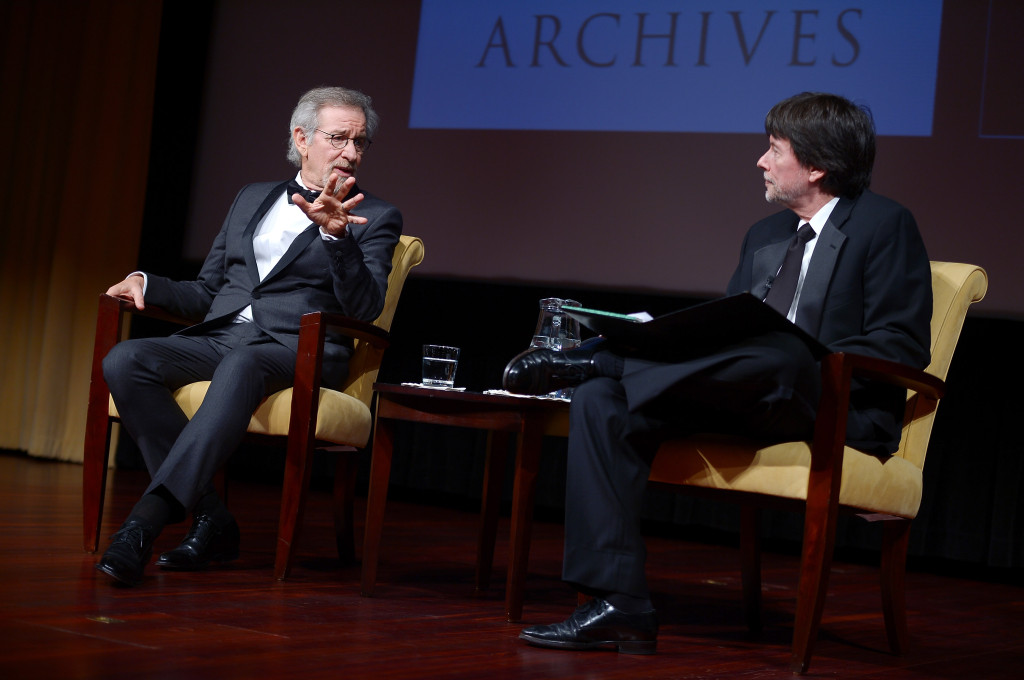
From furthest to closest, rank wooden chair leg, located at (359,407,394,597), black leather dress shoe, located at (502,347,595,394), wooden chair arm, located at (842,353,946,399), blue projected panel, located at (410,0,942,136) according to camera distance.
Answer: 1. blue projected panel, located at (410,0,942,136)
2. wooden chair leg, located at (359,407,394,597)
3. black leather dress shoe, located at (502,347,595,394)
4. wooden chair arm, located at (842,353,946,399)

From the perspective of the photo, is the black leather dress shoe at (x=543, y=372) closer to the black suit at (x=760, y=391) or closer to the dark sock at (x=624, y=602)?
the black suit at (x=760, y=391)

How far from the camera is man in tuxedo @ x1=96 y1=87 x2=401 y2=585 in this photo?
2.28 meters

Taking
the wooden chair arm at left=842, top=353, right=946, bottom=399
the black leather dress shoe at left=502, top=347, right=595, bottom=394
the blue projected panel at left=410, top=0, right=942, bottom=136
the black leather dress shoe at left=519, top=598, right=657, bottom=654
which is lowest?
the black leather dress shoe at left=519, top=598, right=657, bottom=654

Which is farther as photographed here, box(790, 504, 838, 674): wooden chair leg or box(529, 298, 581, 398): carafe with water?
box(529, 298, 581, 398): carafe with water

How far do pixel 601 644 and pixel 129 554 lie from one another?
892 millimetres

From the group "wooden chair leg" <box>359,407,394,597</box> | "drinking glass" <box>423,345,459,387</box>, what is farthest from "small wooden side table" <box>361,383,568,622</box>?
"drinking glass" <box>423,345,459,387</box>

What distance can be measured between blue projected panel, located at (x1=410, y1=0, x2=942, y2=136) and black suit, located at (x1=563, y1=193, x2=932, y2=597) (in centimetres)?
152

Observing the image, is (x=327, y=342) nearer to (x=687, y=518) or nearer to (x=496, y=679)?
(x=496, y=679)

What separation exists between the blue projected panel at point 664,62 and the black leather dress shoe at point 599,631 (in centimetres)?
223

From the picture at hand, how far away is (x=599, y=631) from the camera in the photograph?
6.17ft

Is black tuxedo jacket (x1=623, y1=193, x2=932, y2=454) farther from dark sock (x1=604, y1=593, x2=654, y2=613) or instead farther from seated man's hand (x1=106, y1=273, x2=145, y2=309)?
seated man's hand (x1=106, y1=273, x2=145, y2=309)

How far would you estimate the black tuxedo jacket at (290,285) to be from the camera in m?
2.61

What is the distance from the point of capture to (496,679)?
5.33 feet

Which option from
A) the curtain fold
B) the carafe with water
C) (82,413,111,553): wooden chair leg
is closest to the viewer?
the carafe with water
